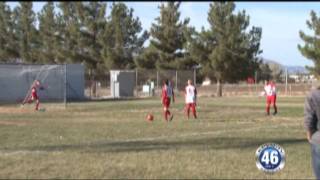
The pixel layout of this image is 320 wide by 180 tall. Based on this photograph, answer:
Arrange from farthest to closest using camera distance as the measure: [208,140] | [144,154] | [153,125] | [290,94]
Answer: [290,94], [153,125], [208,140], [144,154]

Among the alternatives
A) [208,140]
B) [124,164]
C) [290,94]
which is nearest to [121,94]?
[290,94]

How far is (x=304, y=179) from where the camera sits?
11.0 meters

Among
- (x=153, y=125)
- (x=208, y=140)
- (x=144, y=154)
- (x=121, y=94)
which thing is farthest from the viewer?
(x=121, y=94)

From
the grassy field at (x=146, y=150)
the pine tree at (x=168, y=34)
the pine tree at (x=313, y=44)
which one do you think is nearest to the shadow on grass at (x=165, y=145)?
the grassy field at (x=146, y=150)

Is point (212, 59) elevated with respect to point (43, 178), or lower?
elevated

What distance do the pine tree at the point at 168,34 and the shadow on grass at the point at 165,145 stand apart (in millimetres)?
54171

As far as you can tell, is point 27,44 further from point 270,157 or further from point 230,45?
point 270,157

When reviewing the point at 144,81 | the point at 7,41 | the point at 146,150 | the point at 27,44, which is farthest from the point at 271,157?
the point at 7,41

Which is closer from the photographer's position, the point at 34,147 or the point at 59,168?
the point at 59,168

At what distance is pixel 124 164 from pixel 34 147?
3810 millimetres

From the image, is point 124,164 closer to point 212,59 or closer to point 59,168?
point 59,168

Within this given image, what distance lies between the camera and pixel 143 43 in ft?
237

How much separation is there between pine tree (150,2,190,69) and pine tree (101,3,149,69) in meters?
1.40

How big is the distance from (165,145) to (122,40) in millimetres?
54171
